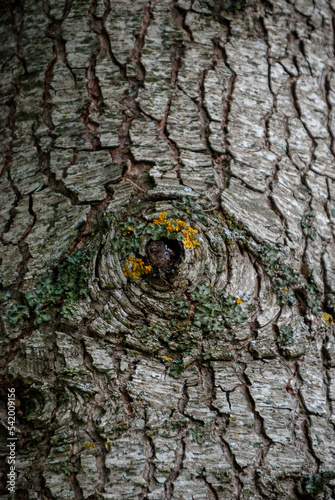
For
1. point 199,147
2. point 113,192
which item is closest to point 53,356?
point 113,192

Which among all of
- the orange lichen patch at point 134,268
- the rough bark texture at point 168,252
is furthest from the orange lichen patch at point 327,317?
the orange lichen patch at point 134,268

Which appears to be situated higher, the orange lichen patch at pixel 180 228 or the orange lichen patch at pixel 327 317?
the orange lichen patch at pixel 180 228

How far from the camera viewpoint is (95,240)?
143 centimetres

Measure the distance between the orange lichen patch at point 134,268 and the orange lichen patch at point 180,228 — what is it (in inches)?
5.3

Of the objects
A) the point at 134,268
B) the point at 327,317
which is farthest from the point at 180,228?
the point at 327,317

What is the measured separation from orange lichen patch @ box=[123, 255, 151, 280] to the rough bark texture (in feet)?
0.08

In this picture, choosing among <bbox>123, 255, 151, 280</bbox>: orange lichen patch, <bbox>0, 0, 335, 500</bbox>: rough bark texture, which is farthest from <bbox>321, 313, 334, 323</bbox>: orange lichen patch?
<bbox>123, 255, 151, 280</bbox>: orange lichen patch

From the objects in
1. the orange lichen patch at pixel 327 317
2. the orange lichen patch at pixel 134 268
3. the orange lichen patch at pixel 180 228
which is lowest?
the orange lichen patch at pixel 327 317

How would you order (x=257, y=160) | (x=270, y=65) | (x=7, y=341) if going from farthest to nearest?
1. (x=270, y=65)
2. (x=257, y=160)
3. (x=7, y=341)

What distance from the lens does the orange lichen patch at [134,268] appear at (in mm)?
1377

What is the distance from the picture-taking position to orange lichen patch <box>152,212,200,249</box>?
140 cm

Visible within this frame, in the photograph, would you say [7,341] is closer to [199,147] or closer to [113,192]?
[113,192]

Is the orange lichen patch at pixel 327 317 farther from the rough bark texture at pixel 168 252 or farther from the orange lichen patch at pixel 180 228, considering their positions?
the orange lichen patch at pixel 180 228

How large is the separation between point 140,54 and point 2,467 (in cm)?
146
